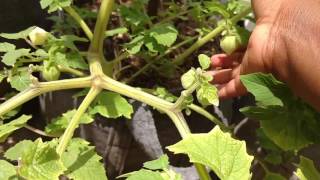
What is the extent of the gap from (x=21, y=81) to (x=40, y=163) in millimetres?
272

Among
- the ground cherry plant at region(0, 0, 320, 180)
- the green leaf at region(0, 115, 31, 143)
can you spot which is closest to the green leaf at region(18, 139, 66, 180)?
the ground cherry plant at region(0, 0, 320, 180)

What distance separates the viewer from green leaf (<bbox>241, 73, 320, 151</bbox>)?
64 cm

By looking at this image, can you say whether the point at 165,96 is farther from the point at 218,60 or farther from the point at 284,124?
the point at 284,124

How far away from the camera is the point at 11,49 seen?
2.64ft

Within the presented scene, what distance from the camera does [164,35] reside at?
2.70ft

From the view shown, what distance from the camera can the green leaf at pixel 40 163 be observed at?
537 mm

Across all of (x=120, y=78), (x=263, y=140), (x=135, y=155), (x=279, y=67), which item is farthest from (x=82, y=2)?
(x=279, y=67)

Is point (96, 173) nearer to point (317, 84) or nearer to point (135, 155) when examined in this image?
point (317, 84)

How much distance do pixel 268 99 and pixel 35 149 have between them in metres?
0.30

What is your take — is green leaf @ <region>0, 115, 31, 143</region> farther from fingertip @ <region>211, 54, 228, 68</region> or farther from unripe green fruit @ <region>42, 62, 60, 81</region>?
fingertip @ <region>211, 54, 228, 68</region>

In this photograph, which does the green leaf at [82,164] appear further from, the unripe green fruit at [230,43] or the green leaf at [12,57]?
the unripe green fruit at [230,43]

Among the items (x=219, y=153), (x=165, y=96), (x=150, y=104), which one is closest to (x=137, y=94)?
(x=150, y=104)

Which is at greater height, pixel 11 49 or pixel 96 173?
pixel 11 49

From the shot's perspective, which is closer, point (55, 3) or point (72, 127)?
point (72, 127)
